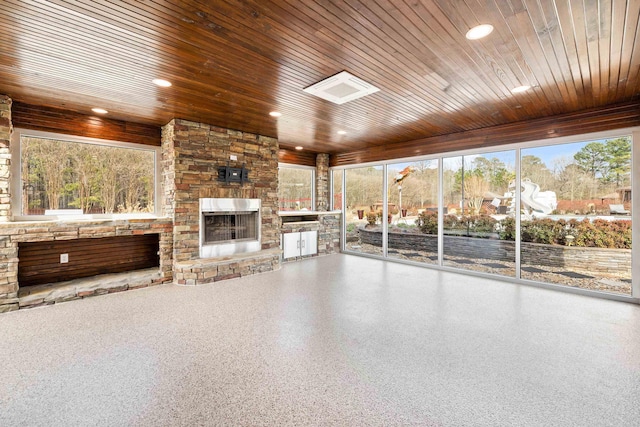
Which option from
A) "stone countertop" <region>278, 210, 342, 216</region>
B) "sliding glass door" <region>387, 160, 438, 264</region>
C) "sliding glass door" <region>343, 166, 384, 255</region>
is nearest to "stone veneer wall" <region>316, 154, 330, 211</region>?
"stone countertop" <region>278, 210, 342, 216</region>

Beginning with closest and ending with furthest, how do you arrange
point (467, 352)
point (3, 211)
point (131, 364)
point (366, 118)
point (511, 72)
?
point (131, 364)
point (467, 352)
point (511, 72)
point (3, 211)
point (366, 118)

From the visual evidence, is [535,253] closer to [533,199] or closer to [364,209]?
[533,199]

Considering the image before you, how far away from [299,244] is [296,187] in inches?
61.7

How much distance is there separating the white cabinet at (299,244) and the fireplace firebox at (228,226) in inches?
37.1

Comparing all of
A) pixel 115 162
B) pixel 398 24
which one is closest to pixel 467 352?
pixel 398 24

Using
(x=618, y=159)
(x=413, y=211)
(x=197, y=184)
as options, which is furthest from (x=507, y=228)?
(x=197, y=184)

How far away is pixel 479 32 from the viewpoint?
2.38 metres

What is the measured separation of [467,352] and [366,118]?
3.45 m

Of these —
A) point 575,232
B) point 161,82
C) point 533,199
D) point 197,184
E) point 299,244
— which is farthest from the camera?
point 299,244

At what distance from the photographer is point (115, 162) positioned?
481 cm

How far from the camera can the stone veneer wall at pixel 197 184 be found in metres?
4.80

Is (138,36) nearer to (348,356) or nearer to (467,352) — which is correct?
(348,356)

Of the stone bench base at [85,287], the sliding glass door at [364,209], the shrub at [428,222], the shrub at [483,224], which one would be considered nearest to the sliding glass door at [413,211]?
the shrub at [428,222]

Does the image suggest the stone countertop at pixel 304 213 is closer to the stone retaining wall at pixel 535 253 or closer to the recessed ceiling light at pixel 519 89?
the stone retaining wall at pixel 535 253
